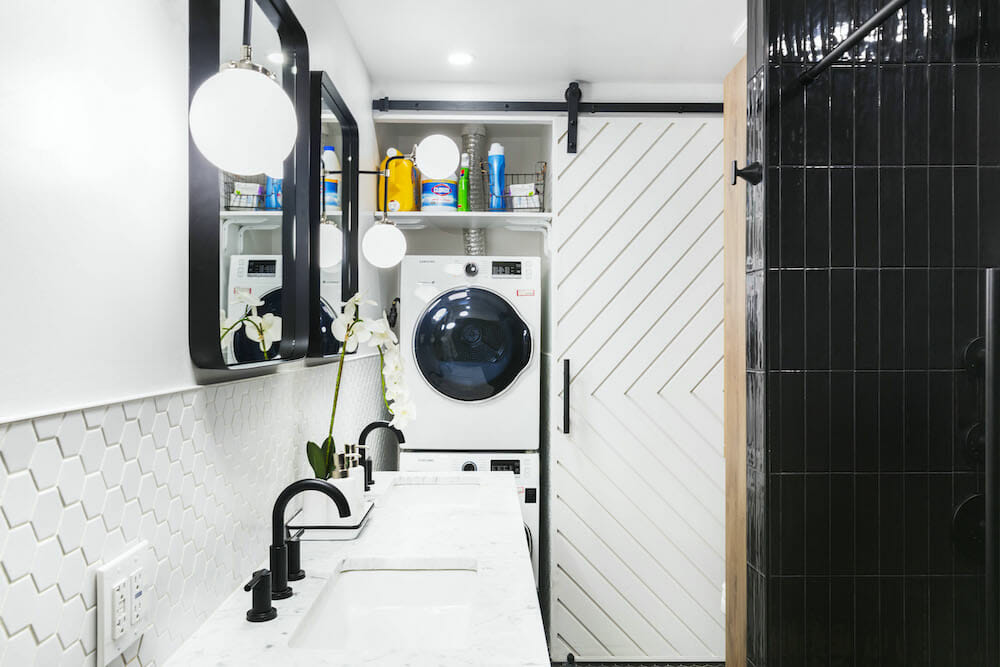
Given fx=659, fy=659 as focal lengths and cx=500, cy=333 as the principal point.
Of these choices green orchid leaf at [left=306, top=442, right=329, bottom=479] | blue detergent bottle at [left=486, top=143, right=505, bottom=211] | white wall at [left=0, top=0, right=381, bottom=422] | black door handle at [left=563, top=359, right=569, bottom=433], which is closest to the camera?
white wall at [left=0, top=0, right=381, bottom=422]

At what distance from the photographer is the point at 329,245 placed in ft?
6.86

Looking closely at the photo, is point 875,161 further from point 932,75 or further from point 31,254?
point 31,254

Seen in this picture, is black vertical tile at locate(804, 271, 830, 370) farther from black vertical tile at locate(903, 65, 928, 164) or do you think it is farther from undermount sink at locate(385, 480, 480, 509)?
A: undermount sink at locate(385, 480, 480, 509)

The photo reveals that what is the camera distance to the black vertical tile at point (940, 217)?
1.44 metres

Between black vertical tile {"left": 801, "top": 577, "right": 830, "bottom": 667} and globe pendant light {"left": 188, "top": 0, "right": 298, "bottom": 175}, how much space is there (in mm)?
1439

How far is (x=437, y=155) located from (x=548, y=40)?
0.76 metres

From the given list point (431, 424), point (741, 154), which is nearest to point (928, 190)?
point (741, 154)

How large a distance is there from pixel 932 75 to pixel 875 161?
22cm

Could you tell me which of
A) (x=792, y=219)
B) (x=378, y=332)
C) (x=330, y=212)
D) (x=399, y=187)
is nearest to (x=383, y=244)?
(x=330, y=212)

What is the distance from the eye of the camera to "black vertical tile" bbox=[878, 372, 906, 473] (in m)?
1.46

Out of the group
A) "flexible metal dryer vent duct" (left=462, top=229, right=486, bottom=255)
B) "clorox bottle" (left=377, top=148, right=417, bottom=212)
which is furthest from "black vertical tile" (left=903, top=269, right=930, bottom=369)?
"flexible metal dryer vent duct" (left=462, top=229, right=486, bottom=255)

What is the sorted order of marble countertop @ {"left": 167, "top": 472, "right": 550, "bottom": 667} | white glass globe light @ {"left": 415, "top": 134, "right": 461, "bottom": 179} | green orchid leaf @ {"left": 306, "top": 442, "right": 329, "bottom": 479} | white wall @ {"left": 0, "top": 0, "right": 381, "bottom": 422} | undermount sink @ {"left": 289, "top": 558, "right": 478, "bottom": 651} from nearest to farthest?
white wall @ {"left": 0, "top": 0, "right": 381, "bottom": 422} → marble countertop @ {"left": 167, "top": 472, "right": 550, "bottom": 667} → undermount sink @ {"left": 289, "top": 558, "right": 478, "bottom": 651} → green orchid leaf @ {"left": 306, "top": 442, "right": 329, "bottom": 479} → white glass globe light @ {"left": 415, "top": 134, "right": 461, "bottom": 179}

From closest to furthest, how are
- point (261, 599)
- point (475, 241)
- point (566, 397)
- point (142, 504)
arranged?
point (142, 504) < point (261, 599) < point (566, 397) < point (475, 241)

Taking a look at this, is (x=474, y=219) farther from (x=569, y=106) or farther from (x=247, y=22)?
(x=247, y=22)
